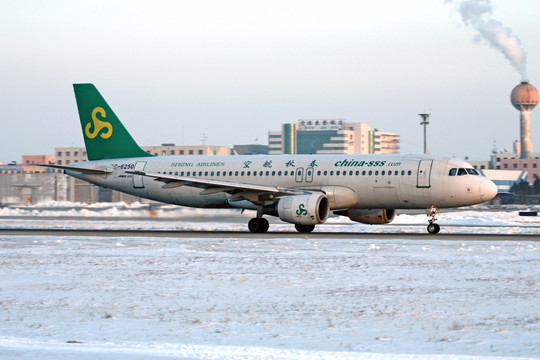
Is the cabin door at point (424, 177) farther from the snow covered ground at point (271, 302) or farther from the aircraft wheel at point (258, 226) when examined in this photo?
the snow covered ground at point (271, 302)

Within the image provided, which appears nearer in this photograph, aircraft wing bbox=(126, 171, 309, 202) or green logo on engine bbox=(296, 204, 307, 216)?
green logo on engine bbox=(296, 204, 307, 216)

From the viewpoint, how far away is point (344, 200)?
36.6 metres

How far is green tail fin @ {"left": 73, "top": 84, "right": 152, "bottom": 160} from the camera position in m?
43.9

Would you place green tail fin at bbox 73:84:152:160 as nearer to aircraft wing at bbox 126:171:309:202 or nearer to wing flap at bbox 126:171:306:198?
wing flap at bbox 126:171:306:198

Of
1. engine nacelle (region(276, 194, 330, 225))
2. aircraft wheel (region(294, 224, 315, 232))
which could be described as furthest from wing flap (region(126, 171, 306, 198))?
aircraft wheel (region(294, 224, 315, 232))

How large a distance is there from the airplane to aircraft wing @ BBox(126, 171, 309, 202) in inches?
1.8

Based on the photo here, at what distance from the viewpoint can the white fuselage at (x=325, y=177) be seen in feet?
116

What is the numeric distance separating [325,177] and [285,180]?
86.9 inches

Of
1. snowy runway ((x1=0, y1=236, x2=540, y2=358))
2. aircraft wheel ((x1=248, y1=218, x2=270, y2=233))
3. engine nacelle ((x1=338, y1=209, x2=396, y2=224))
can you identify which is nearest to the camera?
snowy runway ((x1=0, y1=236, x2=540, y2=358))

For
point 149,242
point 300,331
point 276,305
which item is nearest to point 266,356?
point 300,331

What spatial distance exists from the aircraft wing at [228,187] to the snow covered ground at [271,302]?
9.60 m

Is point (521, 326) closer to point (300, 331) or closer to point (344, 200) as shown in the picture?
point (300, 331)

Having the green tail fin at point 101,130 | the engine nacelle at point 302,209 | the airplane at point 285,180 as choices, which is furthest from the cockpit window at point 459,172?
the green tail fin at point 101,130

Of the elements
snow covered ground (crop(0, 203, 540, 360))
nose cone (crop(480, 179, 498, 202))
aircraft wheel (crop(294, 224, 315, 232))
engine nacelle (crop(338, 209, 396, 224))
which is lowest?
snow covered ground (crop(0, 203, 540, 360))
